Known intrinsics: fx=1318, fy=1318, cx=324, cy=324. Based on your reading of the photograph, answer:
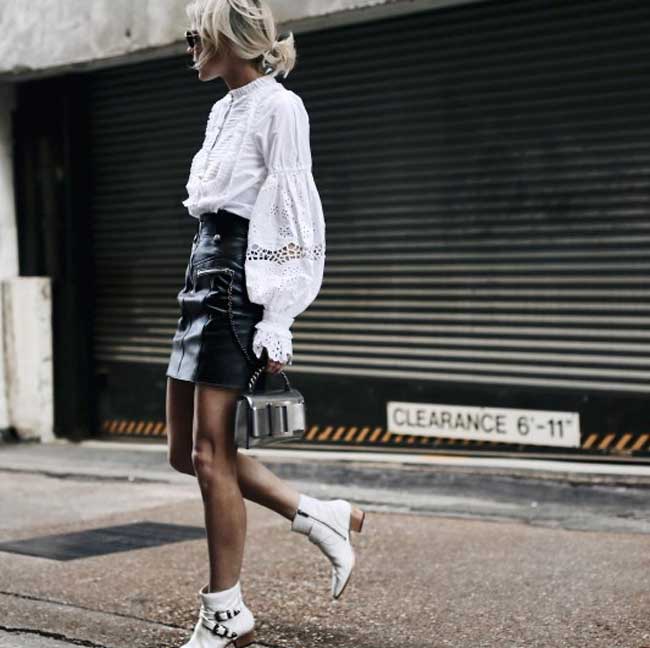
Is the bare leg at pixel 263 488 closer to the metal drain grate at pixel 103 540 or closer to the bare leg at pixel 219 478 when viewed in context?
the bare leg at pixel 219 478

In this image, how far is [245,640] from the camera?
4.02m

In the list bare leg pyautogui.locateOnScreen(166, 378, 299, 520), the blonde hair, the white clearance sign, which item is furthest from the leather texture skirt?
the white clearance sign

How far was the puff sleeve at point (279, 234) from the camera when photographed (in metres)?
3.91

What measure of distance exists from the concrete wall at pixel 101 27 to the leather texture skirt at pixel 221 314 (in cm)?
446

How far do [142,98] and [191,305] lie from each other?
6.54 m

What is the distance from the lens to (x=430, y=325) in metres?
8.42

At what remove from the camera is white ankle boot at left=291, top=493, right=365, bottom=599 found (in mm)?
4234

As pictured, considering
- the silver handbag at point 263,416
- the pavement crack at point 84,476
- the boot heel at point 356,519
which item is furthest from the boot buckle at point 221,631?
the pavement crack at point 84,476

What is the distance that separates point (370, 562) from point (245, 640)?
5.54 feet

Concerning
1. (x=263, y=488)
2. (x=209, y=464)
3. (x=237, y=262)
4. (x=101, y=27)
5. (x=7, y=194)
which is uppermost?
(x=101, y=27)

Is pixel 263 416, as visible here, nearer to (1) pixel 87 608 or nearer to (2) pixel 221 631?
(2) pixel 221 631

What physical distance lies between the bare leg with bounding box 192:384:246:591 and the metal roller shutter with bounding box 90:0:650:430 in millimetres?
4020

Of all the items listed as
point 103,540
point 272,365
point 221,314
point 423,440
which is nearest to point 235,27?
point 221,314

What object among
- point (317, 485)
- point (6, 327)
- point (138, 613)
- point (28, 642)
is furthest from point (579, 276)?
point (6, 327)
